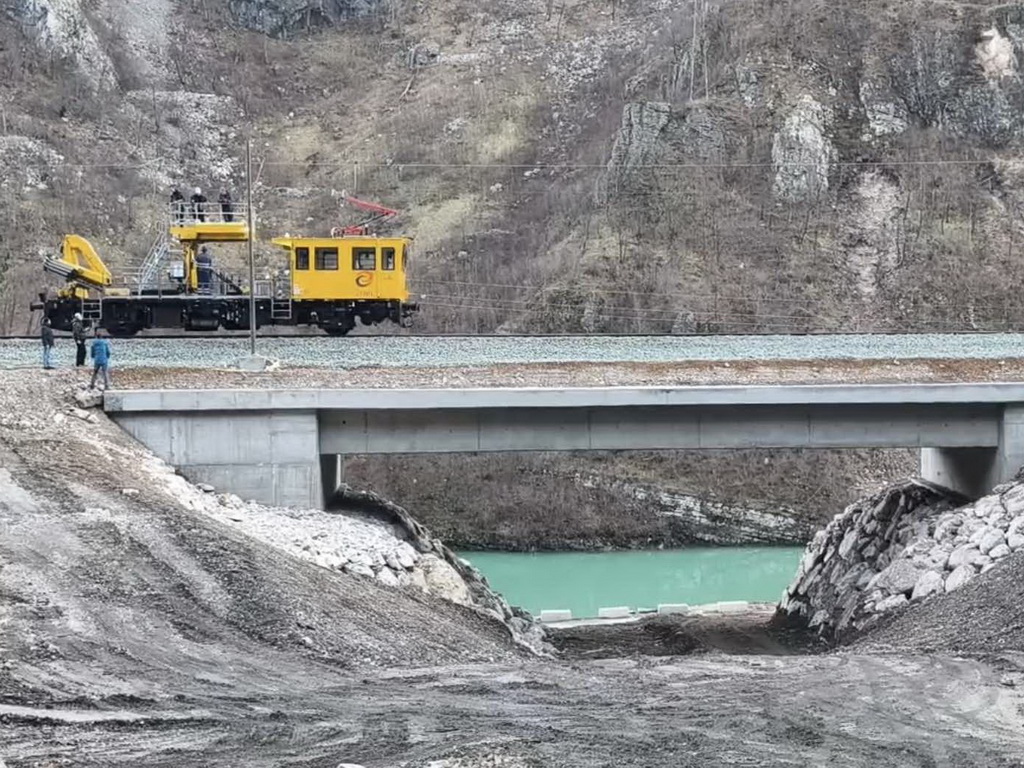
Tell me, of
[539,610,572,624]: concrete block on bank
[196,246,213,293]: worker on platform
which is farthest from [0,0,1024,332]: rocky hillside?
[539,610,572,624]: concrete block on bank

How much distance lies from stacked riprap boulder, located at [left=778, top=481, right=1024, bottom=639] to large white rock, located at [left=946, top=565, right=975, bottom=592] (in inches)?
0.6

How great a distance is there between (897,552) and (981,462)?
8.94 feet

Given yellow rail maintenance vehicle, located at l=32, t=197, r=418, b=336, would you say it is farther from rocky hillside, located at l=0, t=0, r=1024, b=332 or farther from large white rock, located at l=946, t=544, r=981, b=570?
rocky hillside, located at l=0, t=0, r=1024, b=332

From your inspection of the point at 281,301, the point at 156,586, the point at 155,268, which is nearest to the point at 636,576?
the point at 281,301

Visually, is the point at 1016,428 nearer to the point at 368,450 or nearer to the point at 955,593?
the point at 955,593

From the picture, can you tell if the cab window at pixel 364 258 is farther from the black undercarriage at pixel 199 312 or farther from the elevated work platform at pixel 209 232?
the elevated work platform at pixel 209 232

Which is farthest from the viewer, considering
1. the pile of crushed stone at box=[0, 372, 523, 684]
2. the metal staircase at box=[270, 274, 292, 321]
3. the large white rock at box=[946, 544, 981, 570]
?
the metal staircase at box=[270, 274, 292, 321]

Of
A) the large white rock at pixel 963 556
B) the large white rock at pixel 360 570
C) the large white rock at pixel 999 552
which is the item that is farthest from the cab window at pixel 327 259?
the large white rock at pixel 999 552

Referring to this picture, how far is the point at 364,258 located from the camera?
1106 inches

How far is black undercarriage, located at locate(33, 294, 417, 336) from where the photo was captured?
90.8 feet

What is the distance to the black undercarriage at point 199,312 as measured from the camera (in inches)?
1090

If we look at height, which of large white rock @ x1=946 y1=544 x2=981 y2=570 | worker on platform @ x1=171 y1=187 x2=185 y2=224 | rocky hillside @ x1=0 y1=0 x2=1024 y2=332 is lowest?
large white rock @ x1=946 y1=544 x2=981 y2=570

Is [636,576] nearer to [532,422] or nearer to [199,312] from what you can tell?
A: [199,312]

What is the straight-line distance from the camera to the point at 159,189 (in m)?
67.4
